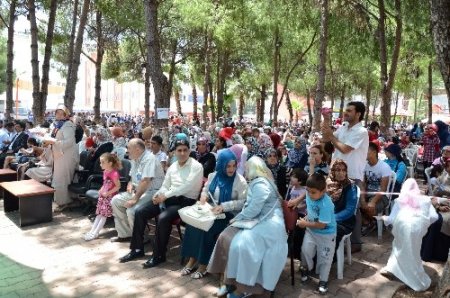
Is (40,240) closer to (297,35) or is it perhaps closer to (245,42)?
(245,42)

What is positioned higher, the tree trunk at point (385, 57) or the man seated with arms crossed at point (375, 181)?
the tree trunk at point (385, 57)

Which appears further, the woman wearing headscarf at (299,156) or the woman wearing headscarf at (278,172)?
the woman wearing headscarf at (299,156)

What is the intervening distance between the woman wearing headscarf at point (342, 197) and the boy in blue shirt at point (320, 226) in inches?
8.9

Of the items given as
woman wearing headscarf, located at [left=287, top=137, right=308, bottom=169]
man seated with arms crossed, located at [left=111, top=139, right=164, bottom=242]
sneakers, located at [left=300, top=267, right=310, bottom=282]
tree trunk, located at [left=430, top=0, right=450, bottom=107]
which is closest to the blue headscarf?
sneakers, located at [left=300, top=267, right=310, bottom=282]

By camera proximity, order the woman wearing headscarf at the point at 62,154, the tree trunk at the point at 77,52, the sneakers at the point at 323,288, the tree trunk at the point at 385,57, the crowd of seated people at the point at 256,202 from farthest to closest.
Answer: the tree trunk at the point at 385,57, the tree trunk at the point at 77,52, the woman wearing headscarf at the point at 62,154, the sneakers at the point at 323,288, the crowd of seated people at the point at 256,202

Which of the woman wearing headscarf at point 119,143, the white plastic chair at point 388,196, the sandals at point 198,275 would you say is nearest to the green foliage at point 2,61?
the woman wearing headscarf at point 119,143

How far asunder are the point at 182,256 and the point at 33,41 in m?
9.75

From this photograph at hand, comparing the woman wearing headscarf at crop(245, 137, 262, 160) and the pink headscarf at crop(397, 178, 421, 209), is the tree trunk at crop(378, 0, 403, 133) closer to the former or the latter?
the woman wearing headscarf at crop(245, 137, 262, 160)

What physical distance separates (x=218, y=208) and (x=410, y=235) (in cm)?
199

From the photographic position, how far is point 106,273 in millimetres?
4543

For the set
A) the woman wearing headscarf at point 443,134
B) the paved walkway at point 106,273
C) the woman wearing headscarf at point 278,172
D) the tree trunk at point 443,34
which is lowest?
the paved walkway at point 106,273

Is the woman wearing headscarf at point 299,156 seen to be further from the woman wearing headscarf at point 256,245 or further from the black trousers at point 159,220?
the woman wearing headscarf at point 256,245

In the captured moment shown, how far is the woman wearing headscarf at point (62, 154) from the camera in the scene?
22.4 feet

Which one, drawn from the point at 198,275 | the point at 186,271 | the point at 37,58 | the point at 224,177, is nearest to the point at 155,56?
the point at 224,177
